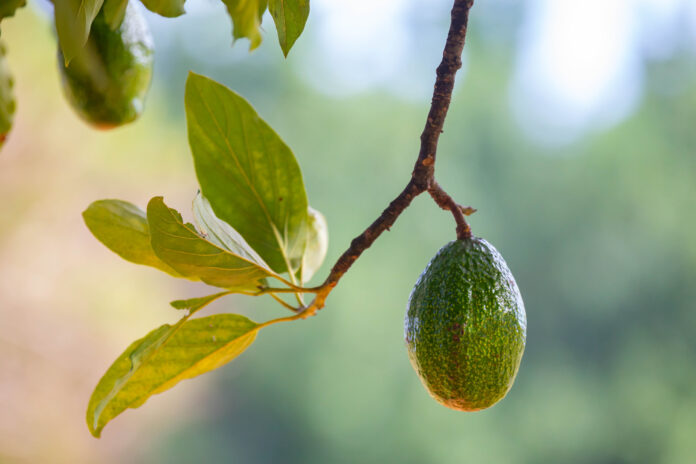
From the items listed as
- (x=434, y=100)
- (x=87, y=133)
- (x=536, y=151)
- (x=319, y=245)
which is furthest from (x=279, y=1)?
(x=536, y=151)

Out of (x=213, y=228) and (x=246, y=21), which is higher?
(x=246, y=21)

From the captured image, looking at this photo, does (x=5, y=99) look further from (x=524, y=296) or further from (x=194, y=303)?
(x=524, y=296)

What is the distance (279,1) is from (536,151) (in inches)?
223

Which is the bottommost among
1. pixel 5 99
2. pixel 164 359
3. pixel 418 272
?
pixel 164 359

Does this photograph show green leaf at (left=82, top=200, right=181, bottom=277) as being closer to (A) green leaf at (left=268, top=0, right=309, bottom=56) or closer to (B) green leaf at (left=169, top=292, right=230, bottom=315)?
(B) green leaf at (left=169, top=292, right=230, bottom=315)

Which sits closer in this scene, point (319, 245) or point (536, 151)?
point (319, 245)

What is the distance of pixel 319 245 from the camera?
2.03ft

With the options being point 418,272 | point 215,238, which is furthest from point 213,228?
point 418,272

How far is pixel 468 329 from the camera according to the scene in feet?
1.51

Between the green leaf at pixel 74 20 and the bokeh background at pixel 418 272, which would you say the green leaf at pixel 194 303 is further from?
the bokeh background at pixel 418 272

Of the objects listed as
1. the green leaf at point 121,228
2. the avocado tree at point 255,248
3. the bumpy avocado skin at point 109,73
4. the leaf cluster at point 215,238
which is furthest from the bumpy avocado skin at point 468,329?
the bumpy avocado skin at point 109,73

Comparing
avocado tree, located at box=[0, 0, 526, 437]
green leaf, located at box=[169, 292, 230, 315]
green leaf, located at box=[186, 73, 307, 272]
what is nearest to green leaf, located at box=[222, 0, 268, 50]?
avocado tree, located at box=[0, 0, 526, 437]

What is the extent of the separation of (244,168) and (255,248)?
82 mm

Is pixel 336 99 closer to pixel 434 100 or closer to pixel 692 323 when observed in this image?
pixel 692 323
